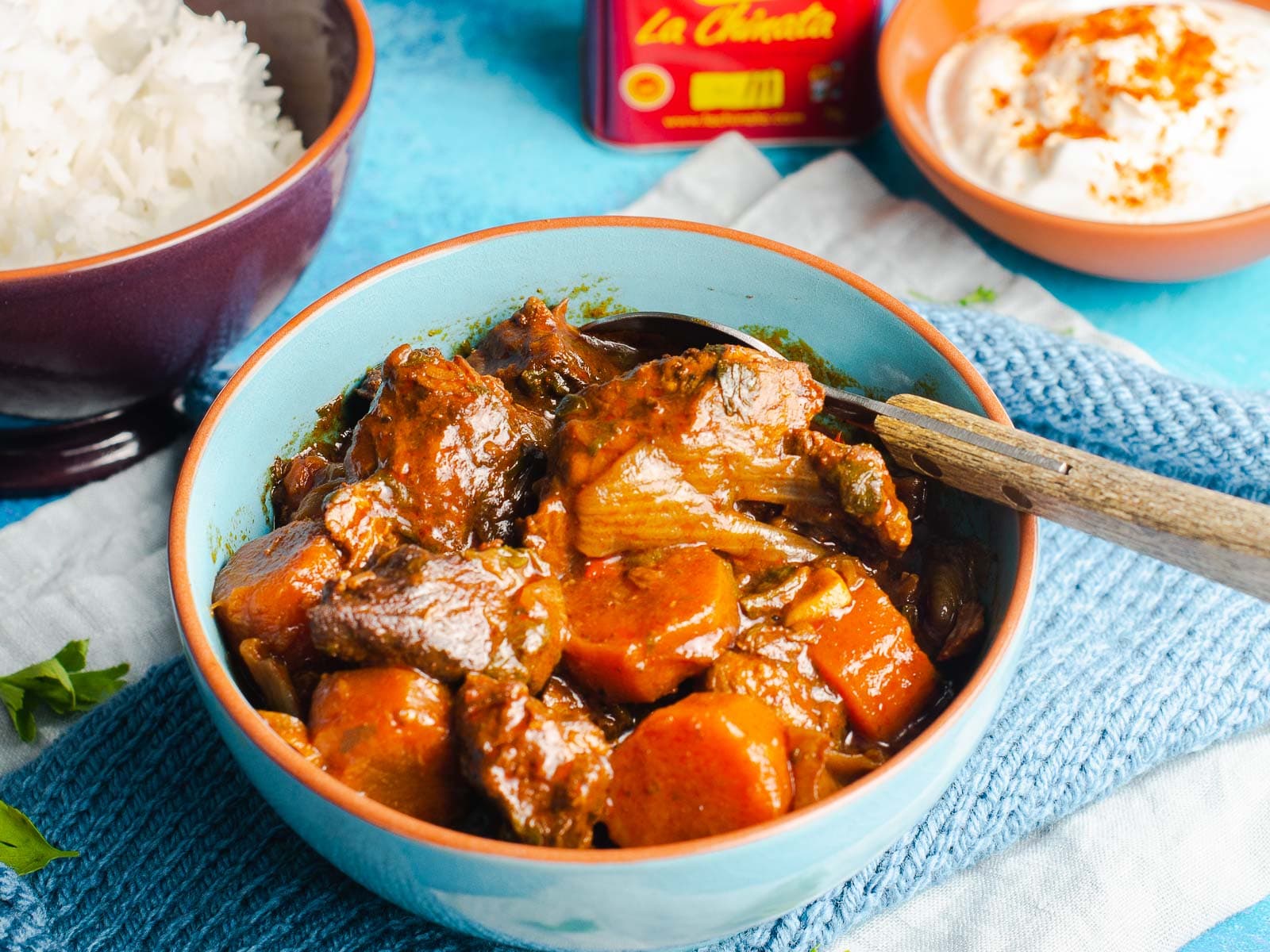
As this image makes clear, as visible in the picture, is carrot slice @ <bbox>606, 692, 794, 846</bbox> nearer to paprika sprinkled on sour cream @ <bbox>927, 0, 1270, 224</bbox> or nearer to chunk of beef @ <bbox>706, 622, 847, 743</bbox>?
chunk of beef @ <bbox>706, 622, 847, 743</bbox>

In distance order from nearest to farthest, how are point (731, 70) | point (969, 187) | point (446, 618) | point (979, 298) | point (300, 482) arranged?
point (446, 618), point (300, 482), point (969, 187), point (979, 298), point (731, 70)

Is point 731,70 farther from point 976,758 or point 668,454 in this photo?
point 976,758

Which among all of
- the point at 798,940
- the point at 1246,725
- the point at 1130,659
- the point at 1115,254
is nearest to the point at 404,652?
the point at 798,940

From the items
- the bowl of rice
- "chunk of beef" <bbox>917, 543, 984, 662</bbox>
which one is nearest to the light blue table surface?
the bowl of rice

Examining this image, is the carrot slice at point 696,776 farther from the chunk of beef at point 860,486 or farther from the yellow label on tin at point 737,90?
the yellow label on tin at point 737,90

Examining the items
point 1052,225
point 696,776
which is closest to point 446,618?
point 696,776

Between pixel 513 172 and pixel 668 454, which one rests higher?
pixel 668 454

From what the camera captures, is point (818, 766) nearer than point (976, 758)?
Yes
